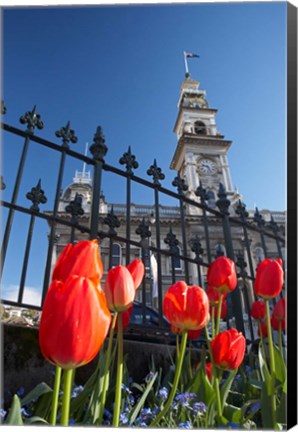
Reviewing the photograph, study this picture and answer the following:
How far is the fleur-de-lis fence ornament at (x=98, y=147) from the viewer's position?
1.91 meters

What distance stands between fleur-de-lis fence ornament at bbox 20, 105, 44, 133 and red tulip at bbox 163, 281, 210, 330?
1.28m

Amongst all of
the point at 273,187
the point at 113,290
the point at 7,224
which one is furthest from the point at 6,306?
the point at 273,187

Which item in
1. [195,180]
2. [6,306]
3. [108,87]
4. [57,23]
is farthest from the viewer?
[195,180]

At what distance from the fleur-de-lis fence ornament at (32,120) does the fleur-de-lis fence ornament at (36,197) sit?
12.1 inches

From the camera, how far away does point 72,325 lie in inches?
18.1

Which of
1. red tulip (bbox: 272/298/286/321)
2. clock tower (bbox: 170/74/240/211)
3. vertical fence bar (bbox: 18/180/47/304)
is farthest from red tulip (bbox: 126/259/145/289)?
clock tower (bbox: 170/74/240/211)

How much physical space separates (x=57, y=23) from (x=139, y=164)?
866mm

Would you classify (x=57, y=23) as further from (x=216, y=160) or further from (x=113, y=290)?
(x=216, y=160)

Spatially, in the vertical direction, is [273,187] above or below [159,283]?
above

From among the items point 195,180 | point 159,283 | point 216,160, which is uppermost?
point 216,160

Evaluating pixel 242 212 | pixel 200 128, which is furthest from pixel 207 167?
pixel 242 212

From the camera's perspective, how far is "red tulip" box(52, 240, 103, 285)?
1.96 feet

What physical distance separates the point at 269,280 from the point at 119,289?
51 cm

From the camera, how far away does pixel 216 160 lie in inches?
752
